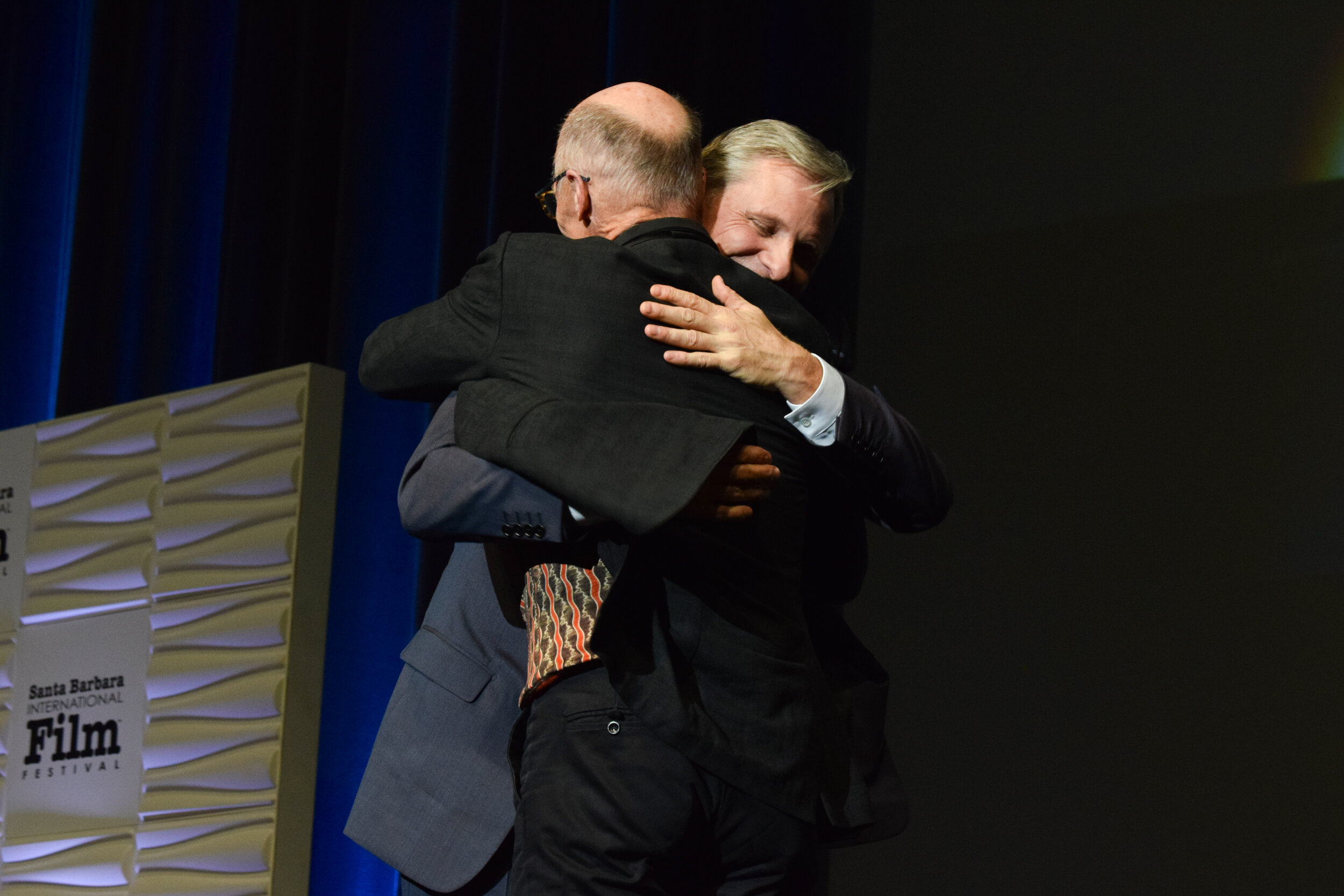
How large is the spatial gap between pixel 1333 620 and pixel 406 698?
1567 millimetres

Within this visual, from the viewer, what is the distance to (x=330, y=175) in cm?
330

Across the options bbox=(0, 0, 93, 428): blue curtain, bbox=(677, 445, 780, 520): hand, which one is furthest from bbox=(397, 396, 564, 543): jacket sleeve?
bbox=(0, 0, 93, 428): blue curtain

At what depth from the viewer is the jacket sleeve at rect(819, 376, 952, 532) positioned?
53.5 inches

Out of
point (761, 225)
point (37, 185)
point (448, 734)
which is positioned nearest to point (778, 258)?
point (761, 225)

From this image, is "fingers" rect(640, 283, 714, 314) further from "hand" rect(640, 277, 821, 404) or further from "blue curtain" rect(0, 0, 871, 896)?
"blue curtain" rect(0, 0, 871, 896)

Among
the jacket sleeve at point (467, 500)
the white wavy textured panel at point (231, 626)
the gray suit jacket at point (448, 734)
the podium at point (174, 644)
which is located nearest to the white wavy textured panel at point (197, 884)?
the podium at point (174, 644)

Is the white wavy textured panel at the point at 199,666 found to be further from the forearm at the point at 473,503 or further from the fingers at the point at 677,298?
the fingers at the point at 677,298

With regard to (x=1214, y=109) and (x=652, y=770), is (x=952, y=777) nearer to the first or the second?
(x=1214, y=109)

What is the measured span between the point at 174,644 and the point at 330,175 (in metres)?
1.20

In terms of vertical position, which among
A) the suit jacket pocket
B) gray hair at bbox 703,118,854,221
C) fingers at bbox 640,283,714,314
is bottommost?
the suit jacket pocket

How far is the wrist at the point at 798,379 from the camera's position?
1.31 m

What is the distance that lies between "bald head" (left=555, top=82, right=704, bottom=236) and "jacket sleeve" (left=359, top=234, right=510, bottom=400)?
116 millimetres

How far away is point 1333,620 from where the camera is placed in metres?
2.29

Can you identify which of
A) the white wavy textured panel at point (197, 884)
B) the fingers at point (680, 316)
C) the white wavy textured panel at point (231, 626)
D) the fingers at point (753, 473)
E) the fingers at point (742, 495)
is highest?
the fingers at point (680, 316)
